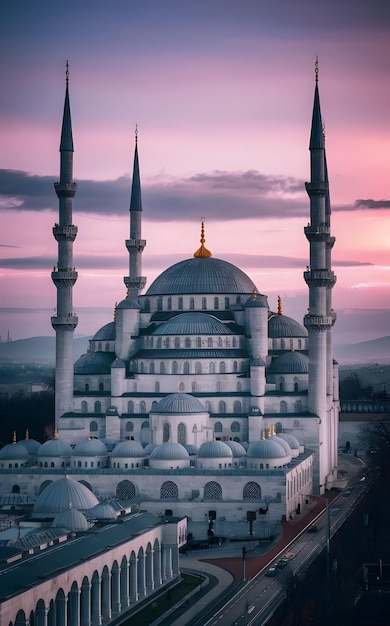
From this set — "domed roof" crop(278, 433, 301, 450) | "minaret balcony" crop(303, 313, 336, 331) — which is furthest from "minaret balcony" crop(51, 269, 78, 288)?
"domed roof" crop(278, 433, 301, 450)

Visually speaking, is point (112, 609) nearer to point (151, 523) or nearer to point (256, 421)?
point (151, 523)

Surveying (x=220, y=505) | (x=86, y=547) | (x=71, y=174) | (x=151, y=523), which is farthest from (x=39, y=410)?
(x=86, y=547)

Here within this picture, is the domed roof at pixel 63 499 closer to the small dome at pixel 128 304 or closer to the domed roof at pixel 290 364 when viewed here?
the domed roof at pixel 290 364

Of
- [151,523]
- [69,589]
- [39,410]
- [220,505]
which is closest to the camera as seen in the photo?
[69,589]

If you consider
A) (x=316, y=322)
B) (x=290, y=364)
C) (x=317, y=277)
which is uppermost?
(x=317, y=277)

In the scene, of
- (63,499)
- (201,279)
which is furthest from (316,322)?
(63,499)

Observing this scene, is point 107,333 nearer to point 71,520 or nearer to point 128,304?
point 128,304
